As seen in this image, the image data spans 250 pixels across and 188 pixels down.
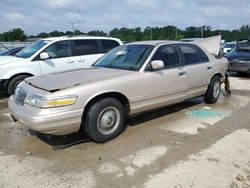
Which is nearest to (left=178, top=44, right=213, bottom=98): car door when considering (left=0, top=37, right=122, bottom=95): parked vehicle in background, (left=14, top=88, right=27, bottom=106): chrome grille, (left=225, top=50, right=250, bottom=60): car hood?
(left=0, top=37, right=122, bottom=95): parked vehicle in background

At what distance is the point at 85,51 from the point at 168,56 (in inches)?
153

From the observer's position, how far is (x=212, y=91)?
6.94 meters

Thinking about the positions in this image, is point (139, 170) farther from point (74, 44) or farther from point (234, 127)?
point (74, 44)

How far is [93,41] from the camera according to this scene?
9.29 metres

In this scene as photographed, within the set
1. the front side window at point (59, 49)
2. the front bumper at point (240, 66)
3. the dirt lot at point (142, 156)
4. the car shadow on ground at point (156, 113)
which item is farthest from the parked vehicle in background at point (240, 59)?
the front side window at point (59, 49)

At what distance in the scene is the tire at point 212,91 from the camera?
6905 millimetres

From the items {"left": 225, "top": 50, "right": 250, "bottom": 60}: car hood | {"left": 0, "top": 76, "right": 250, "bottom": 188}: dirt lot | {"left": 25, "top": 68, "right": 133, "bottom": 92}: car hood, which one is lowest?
{"left": 0, "top": 76, "right": 250, "bottom": 188}: dirt lot

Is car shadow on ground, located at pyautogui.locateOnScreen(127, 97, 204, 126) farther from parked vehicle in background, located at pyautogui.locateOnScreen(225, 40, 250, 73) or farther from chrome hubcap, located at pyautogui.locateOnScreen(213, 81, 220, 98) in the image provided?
parked vehicle in background, located at pyautogui.locateOnScreen(225, 40, 250, 73)

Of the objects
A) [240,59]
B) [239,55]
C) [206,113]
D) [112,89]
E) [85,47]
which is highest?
[85,47]

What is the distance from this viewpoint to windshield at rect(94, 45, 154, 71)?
17.5 feet

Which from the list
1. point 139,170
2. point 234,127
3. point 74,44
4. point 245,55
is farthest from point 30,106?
point 245,55

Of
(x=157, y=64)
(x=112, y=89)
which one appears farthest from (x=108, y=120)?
(x=157, y=64)

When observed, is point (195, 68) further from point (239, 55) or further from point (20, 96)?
point (239, 55)

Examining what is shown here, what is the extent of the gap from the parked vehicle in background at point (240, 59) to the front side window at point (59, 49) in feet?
23.4
